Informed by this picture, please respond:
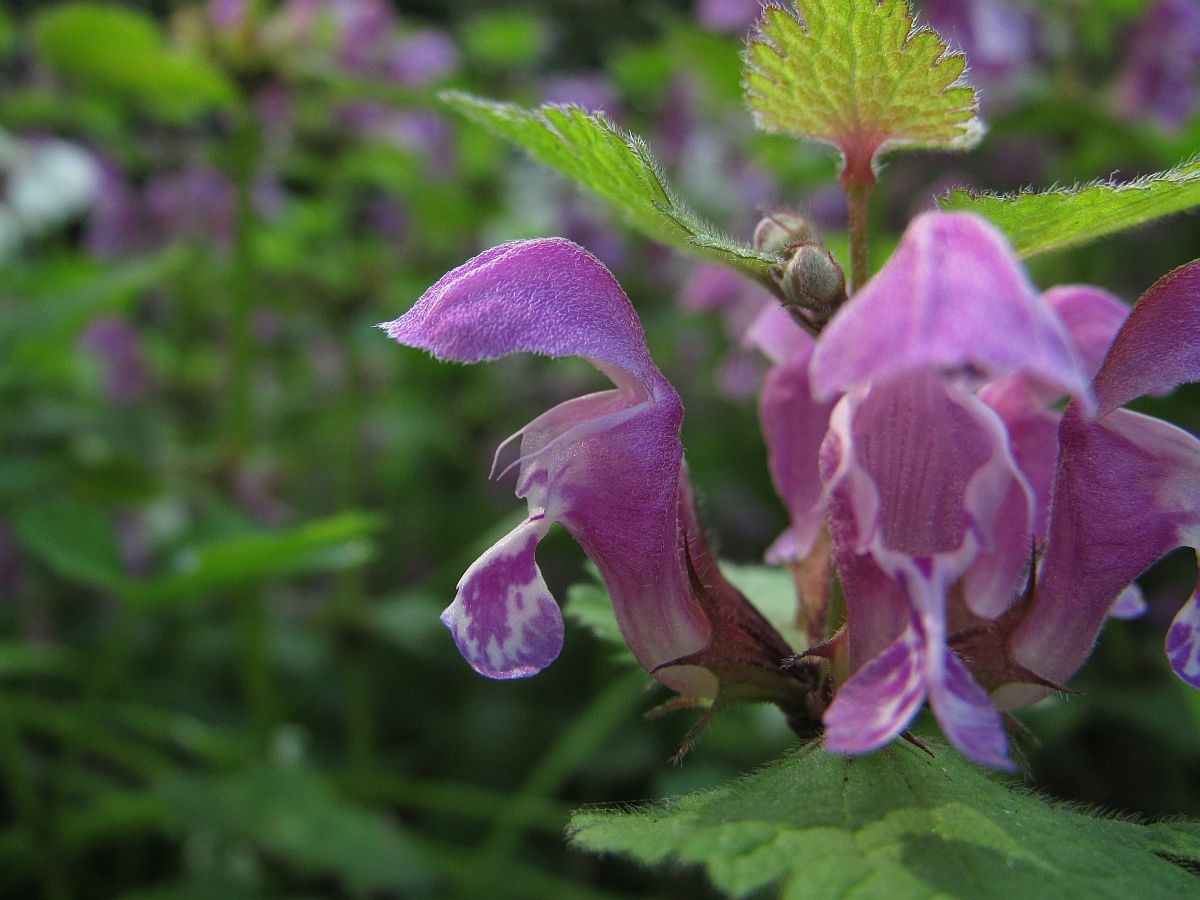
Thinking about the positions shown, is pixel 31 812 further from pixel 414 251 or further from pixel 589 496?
pixel 414 251

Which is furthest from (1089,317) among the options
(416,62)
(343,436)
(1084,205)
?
(416,62)

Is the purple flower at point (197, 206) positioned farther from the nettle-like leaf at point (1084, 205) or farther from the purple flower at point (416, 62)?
the nettle-like leaf at point (1084, 205)

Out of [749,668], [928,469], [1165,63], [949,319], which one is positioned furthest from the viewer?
[1165,63]

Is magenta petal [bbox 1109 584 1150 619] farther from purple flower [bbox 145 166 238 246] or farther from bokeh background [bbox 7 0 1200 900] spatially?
purple flower [bbox 145 166 238 246]

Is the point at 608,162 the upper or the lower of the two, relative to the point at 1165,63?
upper

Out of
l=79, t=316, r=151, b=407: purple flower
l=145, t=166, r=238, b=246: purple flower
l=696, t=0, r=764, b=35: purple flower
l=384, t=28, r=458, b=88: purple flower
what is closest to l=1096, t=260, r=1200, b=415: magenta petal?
l=696, t=0, r=764, b=35: purple flower

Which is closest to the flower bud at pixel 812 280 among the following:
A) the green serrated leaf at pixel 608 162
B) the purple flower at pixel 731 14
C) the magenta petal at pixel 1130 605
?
the green serrated leaf at pixel 608 162

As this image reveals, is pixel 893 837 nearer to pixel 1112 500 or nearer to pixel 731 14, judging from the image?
pixel 1112 500
